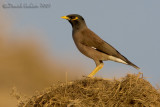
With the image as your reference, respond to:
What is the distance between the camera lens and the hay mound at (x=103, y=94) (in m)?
7.17

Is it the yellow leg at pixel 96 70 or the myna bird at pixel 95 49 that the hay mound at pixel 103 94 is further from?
the myna bird at pixel 95 49

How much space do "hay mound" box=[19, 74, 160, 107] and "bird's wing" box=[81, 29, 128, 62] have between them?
2.34 meters

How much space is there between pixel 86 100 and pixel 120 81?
0.99 metres

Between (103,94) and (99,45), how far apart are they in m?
3.26

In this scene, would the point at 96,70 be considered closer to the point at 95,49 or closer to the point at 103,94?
the point at 95,49

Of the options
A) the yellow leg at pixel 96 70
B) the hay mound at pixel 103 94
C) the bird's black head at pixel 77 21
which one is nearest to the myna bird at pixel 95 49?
the yellow leg at pixel 96 70

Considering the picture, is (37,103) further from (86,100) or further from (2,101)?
(2,101)

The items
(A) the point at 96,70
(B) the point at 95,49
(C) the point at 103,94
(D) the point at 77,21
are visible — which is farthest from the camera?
(D) the point at 77,21

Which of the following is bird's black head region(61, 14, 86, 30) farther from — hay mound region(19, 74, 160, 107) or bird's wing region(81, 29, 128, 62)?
hay mound region(19, 74, 160, 107)

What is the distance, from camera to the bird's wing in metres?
10.3

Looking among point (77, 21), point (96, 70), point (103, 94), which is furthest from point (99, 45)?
point (103, 94)

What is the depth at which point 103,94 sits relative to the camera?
7289 mm

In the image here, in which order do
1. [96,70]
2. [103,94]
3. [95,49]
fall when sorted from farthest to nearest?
[95,49]
[96,70]
[103,94]

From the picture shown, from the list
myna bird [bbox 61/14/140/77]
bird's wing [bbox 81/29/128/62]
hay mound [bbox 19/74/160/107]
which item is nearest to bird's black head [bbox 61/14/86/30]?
myna bird [bbox 61/14/140/77]
